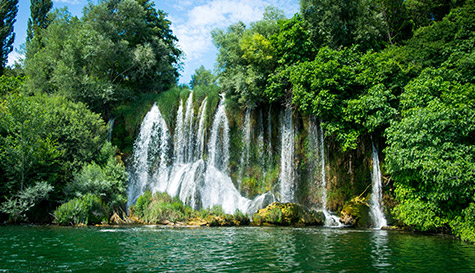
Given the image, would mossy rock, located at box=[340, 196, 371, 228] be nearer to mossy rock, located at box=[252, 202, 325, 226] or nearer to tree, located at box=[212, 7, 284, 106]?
mossy rock, located at box=[252, 202, 325, 226]

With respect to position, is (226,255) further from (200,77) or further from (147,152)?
(200,77)

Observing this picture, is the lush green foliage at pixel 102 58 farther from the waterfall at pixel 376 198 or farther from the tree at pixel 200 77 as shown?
the tree at pixel 200 77

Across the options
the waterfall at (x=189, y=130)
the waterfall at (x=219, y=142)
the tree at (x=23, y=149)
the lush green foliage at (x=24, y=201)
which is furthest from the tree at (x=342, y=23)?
the lush green foliage at (x=24, y=201)

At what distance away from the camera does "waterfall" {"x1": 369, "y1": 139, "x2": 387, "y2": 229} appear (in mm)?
18750

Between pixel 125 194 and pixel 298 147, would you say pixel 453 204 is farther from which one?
pixel 125 194

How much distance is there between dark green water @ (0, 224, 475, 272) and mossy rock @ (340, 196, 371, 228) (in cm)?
690

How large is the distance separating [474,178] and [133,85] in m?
29.7

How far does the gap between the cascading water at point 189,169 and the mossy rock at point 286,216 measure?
1873 mm

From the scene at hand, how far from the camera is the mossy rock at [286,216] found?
61.4 ft

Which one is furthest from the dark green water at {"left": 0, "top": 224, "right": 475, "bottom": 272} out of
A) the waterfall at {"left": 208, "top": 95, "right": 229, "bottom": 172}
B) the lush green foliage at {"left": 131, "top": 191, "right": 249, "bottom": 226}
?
the waterfall at {"left": 208, "top": 95, "right": 229, "bottom": 172}

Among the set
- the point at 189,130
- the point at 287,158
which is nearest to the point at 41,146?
the point at 189,130

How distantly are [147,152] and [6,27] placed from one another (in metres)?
Result: 27.9

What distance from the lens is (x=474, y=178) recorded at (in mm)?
13070

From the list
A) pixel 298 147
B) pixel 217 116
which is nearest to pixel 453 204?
pixel 298 147
